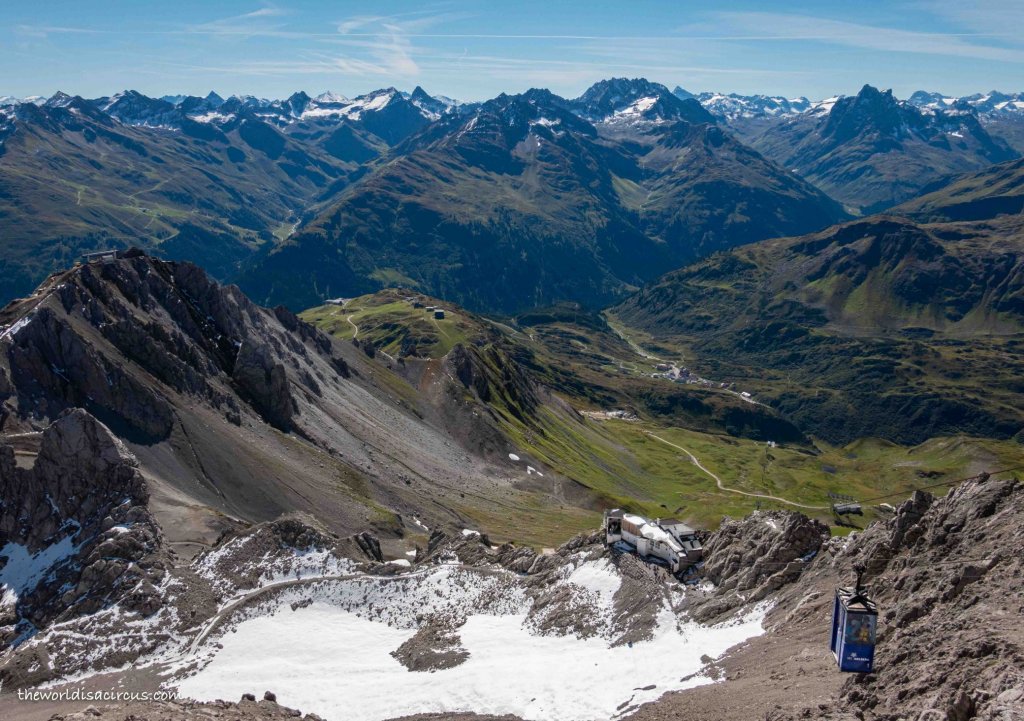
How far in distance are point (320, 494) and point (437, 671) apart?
2512 inches

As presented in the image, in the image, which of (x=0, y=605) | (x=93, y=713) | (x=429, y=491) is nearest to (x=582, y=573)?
(x=93, y=713)

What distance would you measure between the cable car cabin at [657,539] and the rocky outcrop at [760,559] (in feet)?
6.85

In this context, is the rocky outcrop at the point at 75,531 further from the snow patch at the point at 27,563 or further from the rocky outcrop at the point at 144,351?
the rocky outcrop at the point at 144,351

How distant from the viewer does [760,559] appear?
63.4 m

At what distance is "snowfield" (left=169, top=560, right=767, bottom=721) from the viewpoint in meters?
54.4

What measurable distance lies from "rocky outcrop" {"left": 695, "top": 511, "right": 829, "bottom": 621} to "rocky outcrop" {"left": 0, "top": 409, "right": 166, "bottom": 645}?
1843 inches

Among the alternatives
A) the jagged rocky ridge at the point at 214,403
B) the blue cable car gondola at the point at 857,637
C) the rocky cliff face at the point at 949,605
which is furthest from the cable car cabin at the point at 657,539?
the jagged rocky ridge at the point at 214,403

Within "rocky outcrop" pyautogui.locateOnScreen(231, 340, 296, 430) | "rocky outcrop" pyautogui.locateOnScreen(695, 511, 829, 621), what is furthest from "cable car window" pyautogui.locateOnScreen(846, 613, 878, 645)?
"rocky outcrop" pyautogui.locateOnScreen(231, 340, 296, 430)

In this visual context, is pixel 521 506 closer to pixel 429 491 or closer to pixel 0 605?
pixel 429 491

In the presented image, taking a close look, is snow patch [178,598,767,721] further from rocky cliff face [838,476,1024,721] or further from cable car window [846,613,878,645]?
cable car window [846,613,878,645]

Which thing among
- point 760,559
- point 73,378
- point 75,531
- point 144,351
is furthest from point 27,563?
point 760,559

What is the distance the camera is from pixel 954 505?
5188 centimetres

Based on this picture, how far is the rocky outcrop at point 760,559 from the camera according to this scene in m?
61.3

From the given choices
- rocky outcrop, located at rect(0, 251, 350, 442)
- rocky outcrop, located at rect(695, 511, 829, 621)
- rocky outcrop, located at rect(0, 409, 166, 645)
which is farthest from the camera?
rocky outcrop, located at rect(0, 251, 350, 442)
